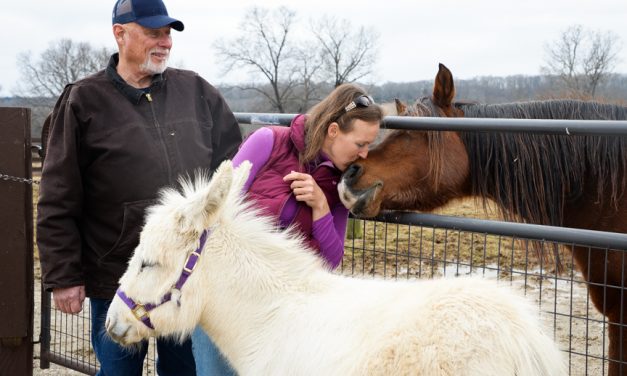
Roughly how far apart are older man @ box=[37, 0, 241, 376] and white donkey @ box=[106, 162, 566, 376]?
2.03ft

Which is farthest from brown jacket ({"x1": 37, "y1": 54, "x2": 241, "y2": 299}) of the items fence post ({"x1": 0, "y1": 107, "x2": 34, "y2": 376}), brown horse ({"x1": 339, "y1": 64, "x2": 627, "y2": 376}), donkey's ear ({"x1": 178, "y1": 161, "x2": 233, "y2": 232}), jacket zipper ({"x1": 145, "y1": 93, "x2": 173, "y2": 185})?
fence post ({"x1": 0, "y1": 107, "x2": 34, "y2": 376})

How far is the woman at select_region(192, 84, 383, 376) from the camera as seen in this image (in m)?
2.85

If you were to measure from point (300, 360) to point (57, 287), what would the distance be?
1.53 m

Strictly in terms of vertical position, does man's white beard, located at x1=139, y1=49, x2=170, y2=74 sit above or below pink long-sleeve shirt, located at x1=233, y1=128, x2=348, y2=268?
above

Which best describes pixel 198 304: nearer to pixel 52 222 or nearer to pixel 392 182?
pixel 52 222

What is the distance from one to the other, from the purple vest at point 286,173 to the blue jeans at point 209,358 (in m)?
0.64

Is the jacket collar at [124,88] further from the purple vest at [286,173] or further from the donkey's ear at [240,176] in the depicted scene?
the donkey's ear at [240,176]

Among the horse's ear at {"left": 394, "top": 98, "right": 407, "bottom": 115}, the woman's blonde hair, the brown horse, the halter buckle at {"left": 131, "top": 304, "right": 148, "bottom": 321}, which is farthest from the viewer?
the horse's ear at {"left": 394, "top": 98, "right": 407, "bottom": 115}

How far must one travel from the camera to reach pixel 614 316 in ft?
11.8

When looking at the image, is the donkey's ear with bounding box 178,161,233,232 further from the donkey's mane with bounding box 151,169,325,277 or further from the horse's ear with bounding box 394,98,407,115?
the horse's ear with bounding box 394,98,407,115

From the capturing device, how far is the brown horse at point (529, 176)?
3514mm

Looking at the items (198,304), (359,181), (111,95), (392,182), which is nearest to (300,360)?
(198,304)

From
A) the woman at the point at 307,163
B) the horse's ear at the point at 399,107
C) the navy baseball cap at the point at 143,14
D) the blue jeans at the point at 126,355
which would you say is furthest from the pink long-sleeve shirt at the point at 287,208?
the horse's ear at the point at 399,107

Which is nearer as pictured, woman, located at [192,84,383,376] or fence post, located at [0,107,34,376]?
woman, located at [192,84,383,376]
